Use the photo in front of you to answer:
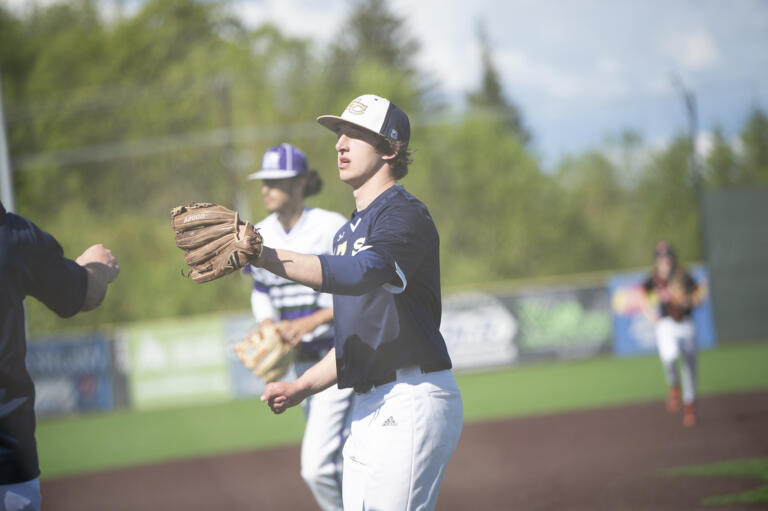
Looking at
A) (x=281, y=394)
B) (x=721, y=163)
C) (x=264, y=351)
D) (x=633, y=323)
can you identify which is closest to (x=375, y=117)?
(x=281, y=394)

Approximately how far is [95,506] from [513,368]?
45.3 feet

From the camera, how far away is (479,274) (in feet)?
122

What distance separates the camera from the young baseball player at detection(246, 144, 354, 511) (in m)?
5.14

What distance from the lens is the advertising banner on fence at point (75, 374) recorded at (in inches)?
759

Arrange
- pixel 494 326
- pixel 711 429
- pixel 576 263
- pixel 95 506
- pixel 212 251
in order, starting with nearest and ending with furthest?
pixel 212 251
pixel 95 506
pixel 711 429
pixel 494 326
pixel 576 263

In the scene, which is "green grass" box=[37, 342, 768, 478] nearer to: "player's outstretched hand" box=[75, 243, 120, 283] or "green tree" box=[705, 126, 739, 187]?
"green tree" box=[705, 126, 739, 187]

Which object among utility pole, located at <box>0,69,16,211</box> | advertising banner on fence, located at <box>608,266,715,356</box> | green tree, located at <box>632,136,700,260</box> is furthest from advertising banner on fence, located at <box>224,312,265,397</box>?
green tree, located at <box>632,136,700,260</box>

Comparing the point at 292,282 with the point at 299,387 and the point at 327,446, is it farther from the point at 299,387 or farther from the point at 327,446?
the point at 299,387

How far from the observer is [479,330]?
68.0ft

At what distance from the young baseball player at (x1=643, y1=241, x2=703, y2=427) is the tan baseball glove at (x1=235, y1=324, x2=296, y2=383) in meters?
7.56

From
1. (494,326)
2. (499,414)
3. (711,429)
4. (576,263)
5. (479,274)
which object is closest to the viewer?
(711,429)

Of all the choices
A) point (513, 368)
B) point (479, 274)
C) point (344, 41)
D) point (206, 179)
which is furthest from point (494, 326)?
point (344, 41)

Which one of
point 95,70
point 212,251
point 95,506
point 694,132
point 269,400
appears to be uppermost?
point 95,70

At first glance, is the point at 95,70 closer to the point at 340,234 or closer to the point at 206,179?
the point at 206,179
